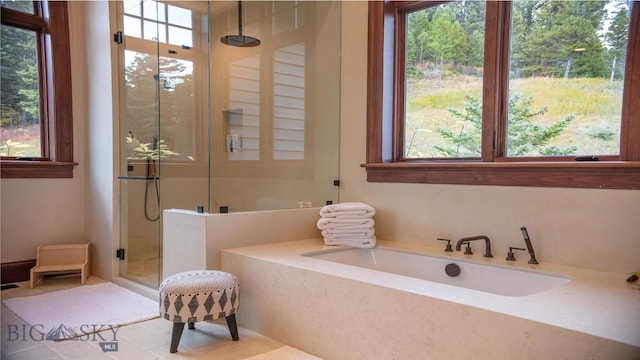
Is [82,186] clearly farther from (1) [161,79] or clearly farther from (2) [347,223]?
(2) [347,223]

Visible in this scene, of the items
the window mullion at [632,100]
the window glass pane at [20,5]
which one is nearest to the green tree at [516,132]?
the window mullion at [632,100]

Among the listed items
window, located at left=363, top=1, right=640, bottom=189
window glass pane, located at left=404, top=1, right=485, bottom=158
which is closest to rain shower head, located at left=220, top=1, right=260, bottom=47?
window, located at left=363, top=1, right=640, bottom=189

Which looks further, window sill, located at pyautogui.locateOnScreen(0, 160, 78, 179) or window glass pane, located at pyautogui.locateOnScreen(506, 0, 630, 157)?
window sill, located at pyautogui.locateOnScreen(0, 160, 78, 179)

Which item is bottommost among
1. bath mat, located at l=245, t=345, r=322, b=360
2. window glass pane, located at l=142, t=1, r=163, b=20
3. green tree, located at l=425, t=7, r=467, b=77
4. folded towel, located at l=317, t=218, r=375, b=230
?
bath mat, located at l=245, t=345, r=322, b=360

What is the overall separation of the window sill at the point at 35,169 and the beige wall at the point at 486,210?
99.7 inches

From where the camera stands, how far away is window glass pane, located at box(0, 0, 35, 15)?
139 inches

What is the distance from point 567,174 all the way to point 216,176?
2252 mm

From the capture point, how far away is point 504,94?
2.46 meters

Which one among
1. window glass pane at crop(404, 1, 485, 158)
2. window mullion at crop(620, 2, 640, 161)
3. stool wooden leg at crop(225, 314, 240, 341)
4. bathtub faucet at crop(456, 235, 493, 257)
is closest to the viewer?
window mullion at crop(620, 2, 640, 161)

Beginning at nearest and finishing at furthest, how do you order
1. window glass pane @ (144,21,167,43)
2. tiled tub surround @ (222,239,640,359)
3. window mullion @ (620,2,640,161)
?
tiled tub surround @ (222,239,640,359) < window mullion @ (620,2,640,161) < window glass pane @ (144,21,167,43)

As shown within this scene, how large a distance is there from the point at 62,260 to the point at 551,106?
3.95 m

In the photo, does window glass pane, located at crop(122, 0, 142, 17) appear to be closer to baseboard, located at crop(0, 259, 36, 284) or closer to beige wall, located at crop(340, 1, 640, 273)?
beige wall, located at crop(340, 1, 640, 273)

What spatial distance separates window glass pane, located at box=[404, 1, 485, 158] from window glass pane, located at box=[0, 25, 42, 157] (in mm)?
3273

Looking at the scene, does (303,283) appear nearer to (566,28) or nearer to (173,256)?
(173,256)
